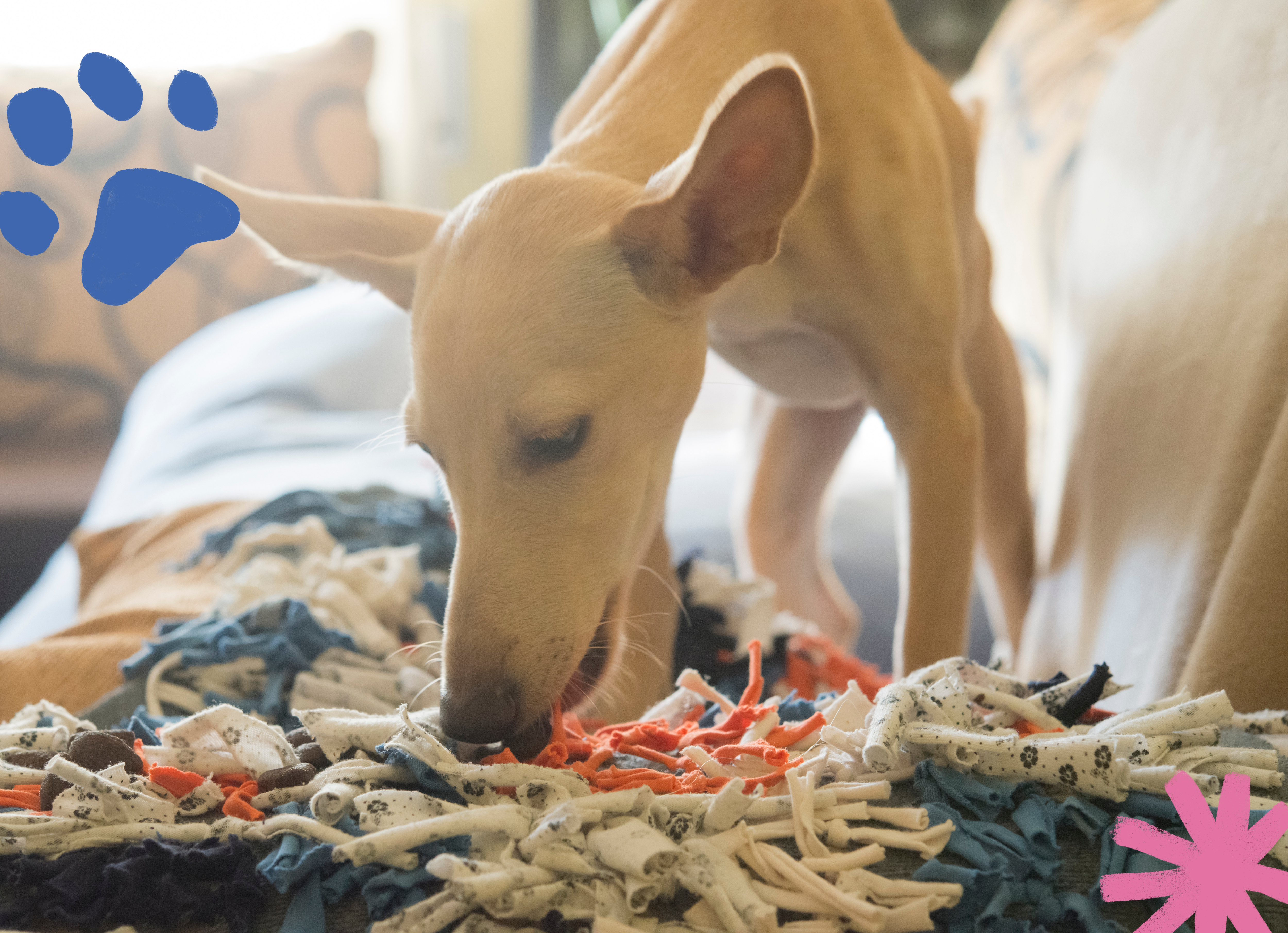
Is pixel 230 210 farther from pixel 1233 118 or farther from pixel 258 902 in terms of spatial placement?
pixel 1233 118

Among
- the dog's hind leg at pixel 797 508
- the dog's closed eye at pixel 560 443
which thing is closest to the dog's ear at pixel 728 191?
the dog's closed eye at pixel 560 443

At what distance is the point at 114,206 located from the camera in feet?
1.96

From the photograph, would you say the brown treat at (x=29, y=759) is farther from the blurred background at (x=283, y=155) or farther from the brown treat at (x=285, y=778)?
the blurred background at (x=283, y=155)

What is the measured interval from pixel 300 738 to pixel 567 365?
0.35 meters

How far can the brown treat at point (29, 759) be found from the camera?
0.64 m

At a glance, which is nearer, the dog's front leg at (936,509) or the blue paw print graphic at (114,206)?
the blue paw print graphic at (114,206)

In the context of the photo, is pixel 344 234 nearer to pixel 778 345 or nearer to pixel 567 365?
pixel 567 365

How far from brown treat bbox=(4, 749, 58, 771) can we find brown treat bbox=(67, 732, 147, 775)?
0.02 metres

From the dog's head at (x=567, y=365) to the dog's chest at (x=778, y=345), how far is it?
0.11m

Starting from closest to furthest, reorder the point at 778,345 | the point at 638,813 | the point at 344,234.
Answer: the point at 638,813 < the point at 344,234 < the point at 778,345

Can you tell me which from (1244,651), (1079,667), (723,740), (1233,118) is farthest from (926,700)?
(1233,118)

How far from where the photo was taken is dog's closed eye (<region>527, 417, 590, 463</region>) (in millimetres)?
820

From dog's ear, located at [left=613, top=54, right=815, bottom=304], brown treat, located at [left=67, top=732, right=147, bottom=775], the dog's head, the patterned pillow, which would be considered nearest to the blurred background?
the patterned pillow

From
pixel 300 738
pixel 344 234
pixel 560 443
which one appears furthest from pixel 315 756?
pixel 344 234
